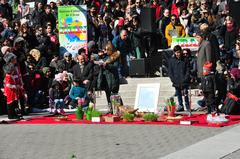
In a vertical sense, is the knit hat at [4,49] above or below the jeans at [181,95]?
above

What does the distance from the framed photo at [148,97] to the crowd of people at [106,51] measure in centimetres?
139

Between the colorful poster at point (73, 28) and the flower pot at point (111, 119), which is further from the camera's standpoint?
the colorful poster at point (73, 28)

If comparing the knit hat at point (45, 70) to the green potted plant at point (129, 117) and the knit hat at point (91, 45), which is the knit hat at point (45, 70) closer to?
the knit hat at point (91, 45)

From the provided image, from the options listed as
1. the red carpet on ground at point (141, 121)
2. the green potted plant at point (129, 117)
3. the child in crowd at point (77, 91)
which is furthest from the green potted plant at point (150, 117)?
the child in crowd at point (77, 91)

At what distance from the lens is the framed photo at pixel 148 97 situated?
64.4 feet

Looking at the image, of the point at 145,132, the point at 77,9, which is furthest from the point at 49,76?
the point at 145,132

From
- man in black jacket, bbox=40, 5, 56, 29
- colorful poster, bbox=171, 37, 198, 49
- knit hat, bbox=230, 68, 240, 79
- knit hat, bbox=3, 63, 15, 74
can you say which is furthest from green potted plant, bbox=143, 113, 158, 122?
man in black jacket, bbox=40, 5, 56, 29

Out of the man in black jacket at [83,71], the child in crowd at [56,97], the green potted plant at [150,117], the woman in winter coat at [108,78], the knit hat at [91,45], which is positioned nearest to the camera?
the green potted plant at [150,117]

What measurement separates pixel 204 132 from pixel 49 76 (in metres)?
7.88

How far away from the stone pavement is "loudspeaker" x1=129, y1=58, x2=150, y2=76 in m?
6.44

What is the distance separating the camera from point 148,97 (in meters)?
19.9

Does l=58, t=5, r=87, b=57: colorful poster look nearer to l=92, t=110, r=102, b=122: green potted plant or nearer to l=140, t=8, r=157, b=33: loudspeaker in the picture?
l=140, t=8, r=157, b=33: loudspeaker

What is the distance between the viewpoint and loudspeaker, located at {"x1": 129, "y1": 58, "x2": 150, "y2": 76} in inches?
982

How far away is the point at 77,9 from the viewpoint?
80.9 feet
